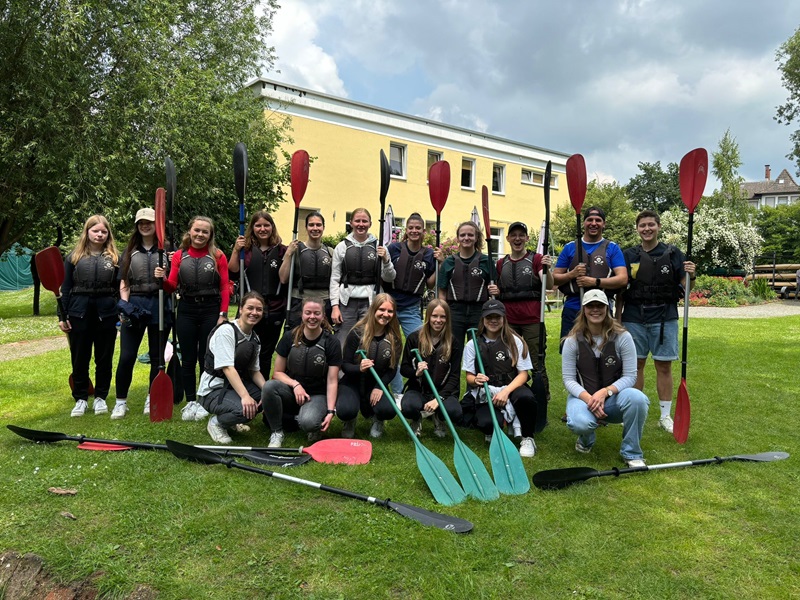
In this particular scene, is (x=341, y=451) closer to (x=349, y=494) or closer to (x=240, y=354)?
(x=349, y=494)

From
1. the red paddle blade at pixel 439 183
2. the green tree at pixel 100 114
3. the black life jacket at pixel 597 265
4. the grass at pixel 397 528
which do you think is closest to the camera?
the grass at pixel 397 528

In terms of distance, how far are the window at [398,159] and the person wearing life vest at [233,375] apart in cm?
1662

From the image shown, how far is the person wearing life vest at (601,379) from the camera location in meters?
3.68

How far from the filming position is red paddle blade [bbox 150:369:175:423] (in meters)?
4.59

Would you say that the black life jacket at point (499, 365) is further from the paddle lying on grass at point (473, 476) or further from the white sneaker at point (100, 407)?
the white sneaker at point (100, 407)

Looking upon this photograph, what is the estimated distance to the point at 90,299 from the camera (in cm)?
475

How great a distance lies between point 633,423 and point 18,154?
509 inches

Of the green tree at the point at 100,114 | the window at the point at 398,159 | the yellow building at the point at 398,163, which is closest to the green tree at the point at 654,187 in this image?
the yellow building at the point at 398,163

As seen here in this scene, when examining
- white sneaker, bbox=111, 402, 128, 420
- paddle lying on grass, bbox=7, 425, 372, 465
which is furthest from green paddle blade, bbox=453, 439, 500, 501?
white sneaker, bbox=111, 402, 128, 420

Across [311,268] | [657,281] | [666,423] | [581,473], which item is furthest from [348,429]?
[657,281]

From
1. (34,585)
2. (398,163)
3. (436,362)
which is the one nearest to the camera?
(34,585)

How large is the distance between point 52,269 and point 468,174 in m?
19.1

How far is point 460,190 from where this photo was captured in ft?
71.3

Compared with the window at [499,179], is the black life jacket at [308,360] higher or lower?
lower
